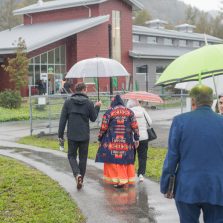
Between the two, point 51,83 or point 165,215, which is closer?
point 165,215

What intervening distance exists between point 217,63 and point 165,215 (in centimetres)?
253

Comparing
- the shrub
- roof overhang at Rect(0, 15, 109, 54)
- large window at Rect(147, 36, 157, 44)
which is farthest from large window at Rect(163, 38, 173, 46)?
the shrub

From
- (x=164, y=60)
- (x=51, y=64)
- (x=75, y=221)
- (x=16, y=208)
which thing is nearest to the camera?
(x=75, y=221)

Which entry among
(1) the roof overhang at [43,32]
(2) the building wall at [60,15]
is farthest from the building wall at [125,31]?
(1) the roof overhang at [43,32]

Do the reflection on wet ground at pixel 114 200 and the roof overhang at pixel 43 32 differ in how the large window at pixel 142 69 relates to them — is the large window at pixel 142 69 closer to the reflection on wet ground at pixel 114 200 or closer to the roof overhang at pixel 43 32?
the roof overhang at pixel 43 32

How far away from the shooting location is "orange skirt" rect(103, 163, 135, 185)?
29.7 feet

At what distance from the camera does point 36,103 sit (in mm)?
18406

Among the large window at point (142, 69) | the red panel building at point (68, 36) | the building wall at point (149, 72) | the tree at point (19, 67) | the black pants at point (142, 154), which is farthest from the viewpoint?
the large window at point (142, 69)

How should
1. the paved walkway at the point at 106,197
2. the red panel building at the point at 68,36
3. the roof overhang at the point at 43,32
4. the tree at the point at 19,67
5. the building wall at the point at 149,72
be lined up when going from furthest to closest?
1. the building wall at the point at 149,72
2. the red panel building at the point at 68,36
3. the roof overhang at the point at 43,32
4. the tree at the point at 19,67
5. the paved walkway at the point at 106,197

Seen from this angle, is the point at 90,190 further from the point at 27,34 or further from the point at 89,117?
the point at 27,34

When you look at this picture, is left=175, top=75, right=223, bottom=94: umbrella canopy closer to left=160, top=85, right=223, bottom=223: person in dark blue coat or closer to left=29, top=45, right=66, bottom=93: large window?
left=160, top=85, right=223, bottom=223: person in dark blue coat

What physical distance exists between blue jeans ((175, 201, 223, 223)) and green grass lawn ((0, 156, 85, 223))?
7.91 feet

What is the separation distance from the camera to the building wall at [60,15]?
39.8 metres

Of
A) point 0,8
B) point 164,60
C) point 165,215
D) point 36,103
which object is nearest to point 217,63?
point 165,215
